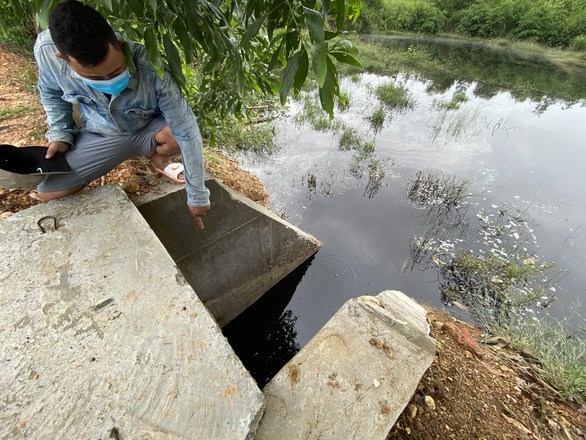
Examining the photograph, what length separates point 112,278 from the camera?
1.26m

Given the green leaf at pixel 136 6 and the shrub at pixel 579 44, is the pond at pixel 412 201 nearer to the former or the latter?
the green leaf at pixel 136 6

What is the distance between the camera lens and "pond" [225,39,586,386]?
3436 mm

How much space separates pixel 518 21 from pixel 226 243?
2875 cm

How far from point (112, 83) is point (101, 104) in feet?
0.99

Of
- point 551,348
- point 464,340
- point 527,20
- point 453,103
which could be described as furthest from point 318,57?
point 527,20

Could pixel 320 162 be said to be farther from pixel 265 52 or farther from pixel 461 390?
pixel 461 390

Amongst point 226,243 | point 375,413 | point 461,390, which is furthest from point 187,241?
point 461,390

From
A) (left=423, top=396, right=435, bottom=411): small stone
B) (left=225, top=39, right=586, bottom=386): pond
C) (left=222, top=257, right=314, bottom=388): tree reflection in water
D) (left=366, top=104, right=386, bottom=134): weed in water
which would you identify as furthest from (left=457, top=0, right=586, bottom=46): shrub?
(left=423, top=396, right=435, bottom=411): small stone

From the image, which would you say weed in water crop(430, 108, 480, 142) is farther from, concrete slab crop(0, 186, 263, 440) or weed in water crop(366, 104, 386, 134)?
concrete slab crop(0, 186, 263, 440)

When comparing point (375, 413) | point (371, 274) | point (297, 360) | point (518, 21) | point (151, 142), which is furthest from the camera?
point (518, 21)

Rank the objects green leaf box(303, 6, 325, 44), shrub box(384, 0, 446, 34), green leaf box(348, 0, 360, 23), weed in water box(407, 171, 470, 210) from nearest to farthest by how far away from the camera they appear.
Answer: green leaf box(303, 6, 325, 44)
green leaf box(348, 0, 360, 23)
weed in water box(407, 171, 470, 210)
shrub box(384, 0, 446, 34)

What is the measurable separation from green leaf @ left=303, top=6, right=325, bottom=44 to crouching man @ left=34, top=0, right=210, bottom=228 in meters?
0.87

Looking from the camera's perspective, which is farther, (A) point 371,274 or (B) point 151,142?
(A) point 371,274

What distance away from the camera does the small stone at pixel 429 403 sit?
1.69 m
